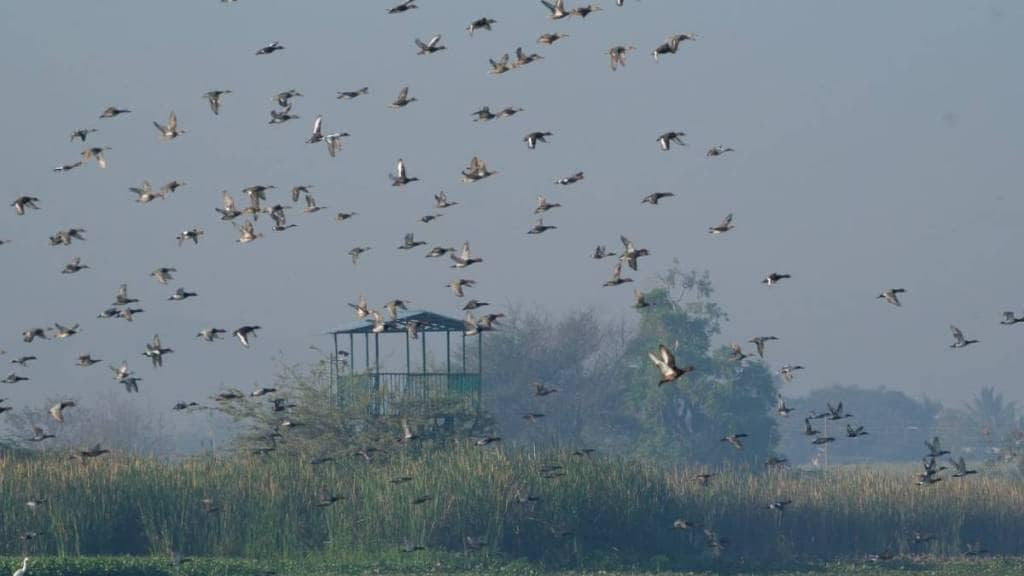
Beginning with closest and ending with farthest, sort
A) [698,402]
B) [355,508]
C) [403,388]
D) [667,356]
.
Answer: [667,356], [355,508], [403,388], [698,402]

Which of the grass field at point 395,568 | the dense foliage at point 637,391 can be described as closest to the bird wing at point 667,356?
the grass field at point 395,568

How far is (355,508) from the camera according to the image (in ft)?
152

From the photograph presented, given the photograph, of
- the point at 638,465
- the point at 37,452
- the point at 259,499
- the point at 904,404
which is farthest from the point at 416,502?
the point at 904,404

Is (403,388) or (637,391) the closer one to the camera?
(403,388)

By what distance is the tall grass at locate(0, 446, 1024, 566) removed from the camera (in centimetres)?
4425

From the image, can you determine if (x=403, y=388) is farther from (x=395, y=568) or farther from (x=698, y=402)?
(x=698, y=402)

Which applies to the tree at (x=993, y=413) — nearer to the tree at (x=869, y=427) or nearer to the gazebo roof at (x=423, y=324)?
the tree at (x=869, y=427)

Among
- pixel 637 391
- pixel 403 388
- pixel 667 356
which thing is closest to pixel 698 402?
pixel 637 391

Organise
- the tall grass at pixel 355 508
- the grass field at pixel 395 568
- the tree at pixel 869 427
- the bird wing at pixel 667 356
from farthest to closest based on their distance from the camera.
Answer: the tree at pixel 869 427 < the tall grass at pixel 355 508 < the grass field at pixel 395 568 < the bird wing at pixel 667 356

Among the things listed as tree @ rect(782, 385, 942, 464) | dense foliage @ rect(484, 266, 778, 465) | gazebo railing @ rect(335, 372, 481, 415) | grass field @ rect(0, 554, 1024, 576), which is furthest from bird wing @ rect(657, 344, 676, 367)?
tree @ rect(782, 385, 942, 464)

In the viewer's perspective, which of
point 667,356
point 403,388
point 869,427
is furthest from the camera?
point 869,427

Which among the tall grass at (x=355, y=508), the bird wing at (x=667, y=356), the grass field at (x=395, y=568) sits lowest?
the grass field at (x=395, y=568)

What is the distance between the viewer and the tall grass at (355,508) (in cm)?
4425

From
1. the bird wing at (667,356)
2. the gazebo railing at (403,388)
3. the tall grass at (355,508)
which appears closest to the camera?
the bird wing at (667,356)
